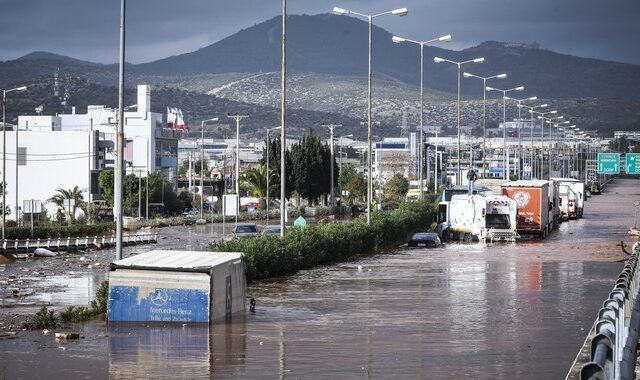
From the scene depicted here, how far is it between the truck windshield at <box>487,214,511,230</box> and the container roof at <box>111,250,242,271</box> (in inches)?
1431

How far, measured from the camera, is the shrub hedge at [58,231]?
63.1 meters

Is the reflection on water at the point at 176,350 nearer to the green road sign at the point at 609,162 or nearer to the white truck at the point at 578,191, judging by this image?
the white truck at the point at 578,191

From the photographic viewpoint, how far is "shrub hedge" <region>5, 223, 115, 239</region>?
2483 inches

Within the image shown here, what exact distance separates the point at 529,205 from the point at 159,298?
4055cm

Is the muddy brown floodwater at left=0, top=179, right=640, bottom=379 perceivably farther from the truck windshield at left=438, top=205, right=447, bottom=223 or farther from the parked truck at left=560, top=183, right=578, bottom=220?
the parked truck at left=560, top=183, right=578, bottom=220

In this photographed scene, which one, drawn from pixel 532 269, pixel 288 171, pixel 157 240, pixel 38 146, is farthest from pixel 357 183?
pixel 532 269

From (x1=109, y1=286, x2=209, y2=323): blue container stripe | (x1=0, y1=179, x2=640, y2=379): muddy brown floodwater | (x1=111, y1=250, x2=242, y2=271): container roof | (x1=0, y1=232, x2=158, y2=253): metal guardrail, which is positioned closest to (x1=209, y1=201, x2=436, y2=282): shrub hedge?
(x1=0, y1=179, x2=640, y2=379): muddy brown floodwater

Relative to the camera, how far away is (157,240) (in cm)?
6288

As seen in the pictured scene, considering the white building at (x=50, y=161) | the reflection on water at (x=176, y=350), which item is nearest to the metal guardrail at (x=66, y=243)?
the reflection on water at (x=176, y=350)

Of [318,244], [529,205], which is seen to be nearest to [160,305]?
[318,244]

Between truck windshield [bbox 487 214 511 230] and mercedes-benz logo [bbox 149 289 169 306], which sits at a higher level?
truck windshield [bbox 487 214 511 230]

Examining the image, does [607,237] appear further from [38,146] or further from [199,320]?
[38,146]

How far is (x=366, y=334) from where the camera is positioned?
22688mm

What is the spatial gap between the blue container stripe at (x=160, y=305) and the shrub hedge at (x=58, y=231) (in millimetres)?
40429
